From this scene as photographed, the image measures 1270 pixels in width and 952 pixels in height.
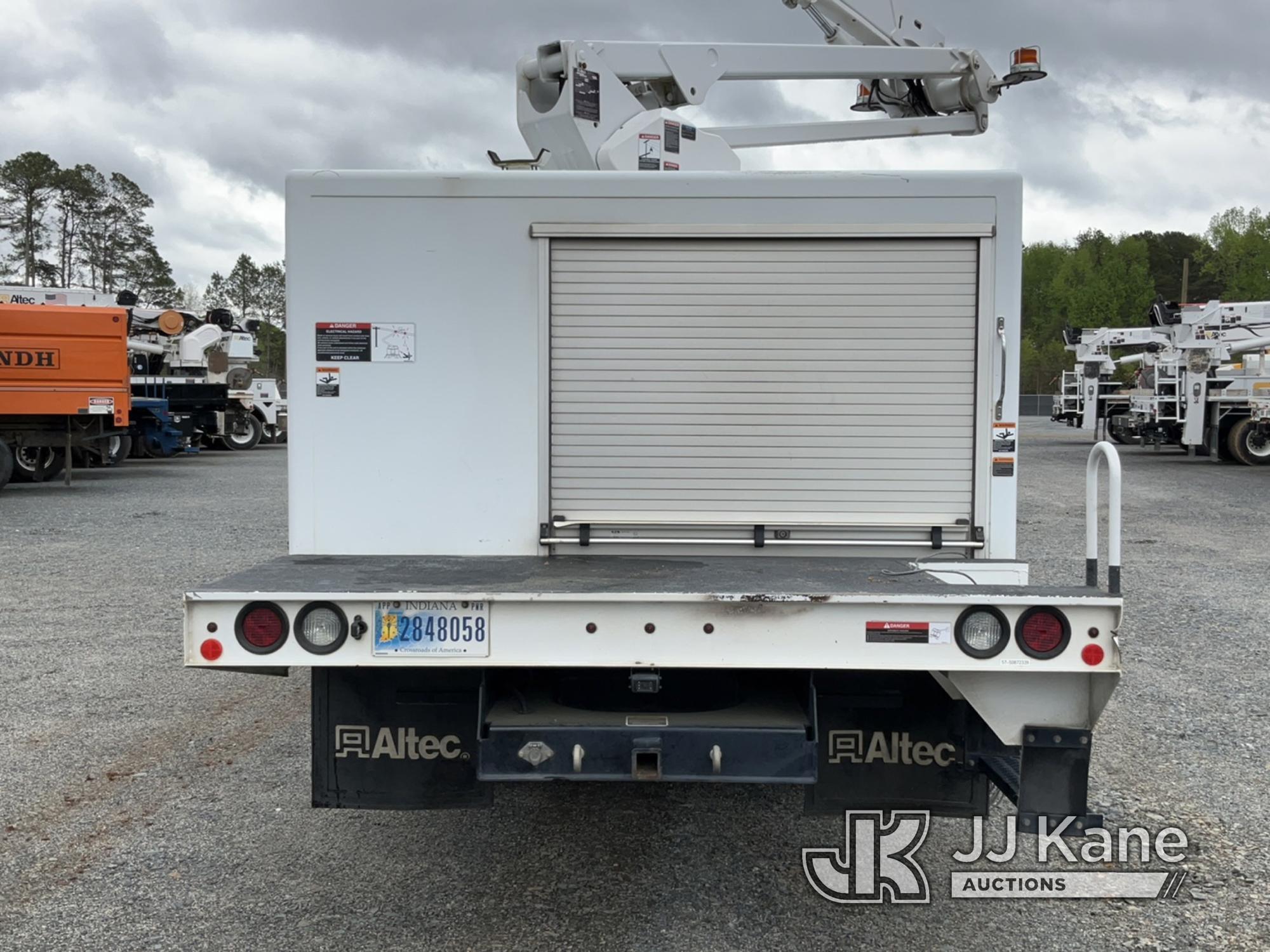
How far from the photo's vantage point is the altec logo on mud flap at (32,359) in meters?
16.9

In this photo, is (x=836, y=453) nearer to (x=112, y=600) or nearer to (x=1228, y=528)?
(x=112, y=600)

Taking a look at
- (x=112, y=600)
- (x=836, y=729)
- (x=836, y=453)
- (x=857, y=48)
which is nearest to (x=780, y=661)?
(x=836, y=729)

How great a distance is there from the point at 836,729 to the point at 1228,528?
40.9 feet

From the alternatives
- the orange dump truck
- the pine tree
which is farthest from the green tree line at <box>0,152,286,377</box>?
the orange dump truck

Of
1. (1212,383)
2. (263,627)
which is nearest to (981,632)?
(263,627)

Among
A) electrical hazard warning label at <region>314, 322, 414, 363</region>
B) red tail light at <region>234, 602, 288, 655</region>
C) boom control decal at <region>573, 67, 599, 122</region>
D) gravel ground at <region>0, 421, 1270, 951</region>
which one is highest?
boom control decal at <region>573, 67, 599, 122</region>

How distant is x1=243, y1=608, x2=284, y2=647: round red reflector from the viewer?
10.8ft

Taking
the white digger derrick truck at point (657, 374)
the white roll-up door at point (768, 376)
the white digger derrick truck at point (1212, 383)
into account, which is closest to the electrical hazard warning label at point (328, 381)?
the white digger derrick truck at point (657, 374)

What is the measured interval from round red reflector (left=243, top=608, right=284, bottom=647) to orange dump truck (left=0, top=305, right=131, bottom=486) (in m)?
15.9

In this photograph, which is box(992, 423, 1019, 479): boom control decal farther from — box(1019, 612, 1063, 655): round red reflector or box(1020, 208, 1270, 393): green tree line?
box(1020, 208, 1270, 393): green tree line

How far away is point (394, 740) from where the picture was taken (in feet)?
12.4

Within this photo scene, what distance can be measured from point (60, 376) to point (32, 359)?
17.4 inches

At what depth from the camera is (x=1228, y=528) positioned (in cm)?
1424

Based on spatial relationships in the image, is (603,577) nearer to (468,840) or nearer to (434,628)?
(434,628)
